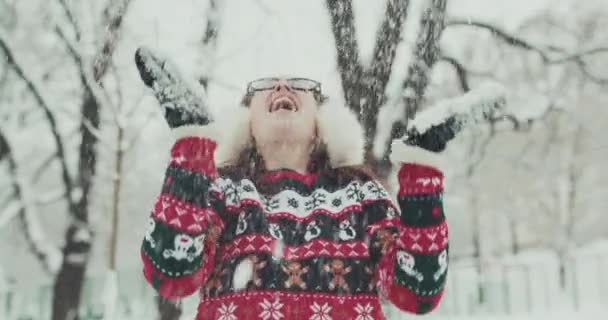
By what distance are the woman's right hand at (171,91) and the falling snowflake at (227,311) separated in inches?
19.4

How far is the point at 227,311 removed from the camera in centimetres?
202

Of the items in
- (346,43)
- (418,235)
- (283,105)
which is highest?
(346,43)

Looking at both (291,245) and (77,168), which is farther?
(77,168)

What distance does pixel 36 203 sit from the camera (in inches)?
411

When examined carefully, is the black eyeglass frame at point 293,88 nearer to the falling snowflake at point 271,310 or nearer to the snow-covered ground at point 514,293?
the falling snowflake at point 271,310

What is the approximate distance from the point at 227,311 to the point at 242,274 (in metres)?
0.10

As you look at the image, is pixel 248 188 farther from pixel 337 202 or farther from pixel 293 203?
pixel 337 202

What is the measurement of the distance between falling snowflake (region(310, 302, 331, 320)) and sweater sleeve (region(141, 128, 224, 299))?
33cm

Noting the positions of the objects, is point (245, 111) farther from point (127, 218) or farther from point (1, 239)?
point (127, 218)

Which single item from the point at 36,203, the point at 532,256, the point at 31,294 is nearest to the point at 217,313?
the point at 36,203

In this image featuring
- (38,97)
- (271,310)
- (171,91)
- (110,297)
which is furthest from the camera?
(38,97)

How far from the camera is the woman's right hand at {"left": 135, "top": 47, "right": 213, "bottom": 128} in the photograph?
185 cm

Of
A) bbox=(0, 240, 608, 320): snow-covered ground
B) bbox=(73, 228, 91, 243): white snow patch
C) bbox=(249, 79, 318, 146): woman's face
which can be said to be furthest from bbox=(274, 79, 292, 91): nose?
bbox=(0, 240, 608, 320): snow-covered ground

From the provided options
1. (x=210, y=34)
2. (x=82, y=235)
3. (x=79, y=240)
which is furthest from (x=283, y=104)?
(x=79, y=240)
